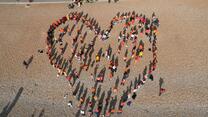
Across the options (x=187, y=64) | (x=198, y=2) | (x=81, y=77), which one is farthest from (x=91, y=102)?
(x=198, y=2)

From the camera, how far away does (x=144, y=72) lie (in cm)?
2977

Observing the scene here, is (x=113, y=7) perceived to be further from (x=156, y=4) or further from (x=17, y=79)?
(x=17, y=79)

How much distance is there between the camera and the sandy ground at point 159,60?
27594mm

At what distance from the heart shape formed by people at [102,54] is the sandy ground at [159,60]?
856 mm

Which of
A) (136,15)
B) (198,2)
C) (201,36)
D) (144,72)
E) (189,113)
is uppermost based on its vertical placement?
(198,2)

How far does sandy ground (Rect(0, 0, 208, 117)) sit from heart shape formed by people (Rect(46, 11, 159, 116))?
33.7 inches

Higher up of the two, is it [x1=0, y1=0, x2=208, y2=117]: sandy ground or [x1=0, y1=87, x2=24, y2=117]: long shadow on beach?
[x1=0, y1=0, x2=208, y2=117]: sandy ground

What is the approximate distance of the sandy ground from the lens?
90.5 ft

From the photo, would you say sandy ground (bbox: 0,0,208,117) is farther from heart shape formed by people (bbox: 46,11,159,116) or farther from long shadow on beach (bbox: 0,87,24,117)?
heart shape formed by people (bbox: 46,11,159,116)

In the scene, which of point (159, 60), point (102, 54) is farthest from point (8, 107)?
point (159, 60)

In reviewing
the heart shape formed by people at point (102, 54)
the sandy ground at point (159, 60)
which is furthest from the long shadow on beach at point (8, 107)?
the heart shape formed by people at point (102, 54)

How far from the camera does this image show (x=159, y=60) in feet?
100.0

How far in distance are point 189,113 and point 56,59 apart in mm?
14696

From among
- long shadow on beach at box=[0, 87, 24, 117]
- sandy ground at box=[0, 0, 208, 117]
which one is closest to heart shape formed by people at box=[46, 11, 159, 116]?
sandy ground at box=[0, 0, 208, 117]
